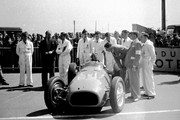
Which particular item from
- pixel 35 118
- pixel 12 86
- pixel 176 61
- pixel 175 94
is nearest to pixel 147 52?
pixel 175 94

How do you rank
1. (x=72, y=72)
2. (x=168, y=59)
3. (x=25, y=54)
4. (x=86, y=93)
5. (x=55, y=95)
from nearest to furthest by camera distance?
1. (x=86, y=93)
2. (x=55, y=95)
3. (x=72, y=72)
4. (x=25, y=54)
5. (x=168, y=59)

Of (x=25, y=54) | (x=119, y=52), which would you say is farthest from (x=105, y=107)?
(x=25, y=54)

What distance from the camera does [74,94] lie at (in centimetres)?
643

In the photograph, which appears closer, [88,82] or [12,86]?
[88,82]

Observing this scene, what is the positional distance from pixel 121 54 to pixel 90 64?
4.23 ft

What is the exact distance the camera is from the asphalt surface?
21.2 feet

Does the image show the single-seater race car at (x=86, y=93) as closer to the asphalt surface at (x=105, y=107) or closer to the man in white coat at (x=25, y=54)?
the asphalt surface at (x=105, y=107)

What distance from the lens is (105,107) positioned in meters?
7.28

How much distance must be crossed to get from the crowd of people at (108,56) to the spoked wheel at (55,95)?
1486mm

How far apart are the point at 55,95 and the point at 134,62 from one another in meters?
2.39

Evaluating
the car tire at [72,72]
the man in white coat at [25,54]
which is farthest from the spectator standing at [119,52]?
the man in white coat at [25,54]

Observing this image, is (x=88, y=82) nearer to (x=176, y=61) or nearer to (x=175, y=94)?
(x=175, y=94)

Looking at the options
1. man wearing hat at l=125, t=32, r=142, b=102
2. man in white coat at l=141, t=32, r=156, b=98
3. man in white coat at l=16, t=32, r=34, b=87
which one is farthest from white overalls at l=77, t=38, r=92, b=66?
man wearing hat at l=125, t=32, r=142, b=102

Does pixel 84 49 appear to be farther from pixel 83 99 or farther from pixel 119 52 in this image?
pixel 83 99
